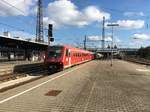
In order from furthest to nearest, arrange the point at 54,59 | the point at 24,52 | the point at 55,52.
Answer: the point at 24,52, the point at 55,52, the point at 54,59

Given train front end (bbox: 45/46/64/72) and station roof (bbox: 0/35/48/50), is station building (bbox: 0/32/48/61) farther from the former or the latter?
train front end (bbox: 45/46/64/72)

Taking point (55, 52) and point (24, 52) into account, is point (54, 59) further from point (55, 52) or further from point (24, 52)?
point (24, 52)

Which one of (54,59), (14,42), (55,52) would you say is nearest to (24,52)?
(14,42)

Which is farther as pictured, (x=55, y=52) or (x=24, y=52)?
(x=24, y=52)

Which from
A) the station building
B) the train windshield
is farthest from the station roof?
the train windshield

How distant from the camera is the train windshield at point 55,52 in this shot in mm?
28831

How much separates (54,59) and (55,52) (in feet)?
2.81

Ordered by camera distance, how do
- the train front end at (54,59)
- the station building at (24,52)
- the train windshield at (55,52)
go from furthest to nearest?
the station building at (24,52)
the train windshield at (55,52)
the train front end at (54,59)

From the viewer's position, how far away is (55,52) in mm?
29031

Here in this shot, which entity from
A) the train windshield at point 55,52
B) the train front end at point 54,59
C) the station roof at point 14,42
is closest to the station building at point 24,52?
the station roof at point 14,42

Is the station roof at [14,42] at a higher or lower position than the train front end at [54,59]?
higher

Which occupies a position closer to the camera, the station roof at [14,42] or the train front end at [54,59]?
the train front end at [54,59]

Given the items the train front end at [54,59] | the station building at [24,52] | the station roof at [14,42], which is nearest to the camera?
the train front end at [54,59]

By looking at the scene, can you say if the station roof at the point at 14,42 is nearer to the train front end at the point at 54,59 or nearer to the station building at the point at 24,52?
the station building at the point at 24,52
